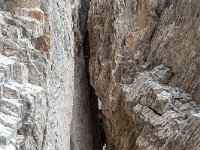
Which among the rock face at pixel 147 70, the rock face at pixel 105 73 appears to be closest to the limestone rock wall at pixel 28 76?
the rock face at pixel 105 73

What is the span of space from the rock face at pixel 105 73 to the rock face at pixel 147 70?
0.03 m

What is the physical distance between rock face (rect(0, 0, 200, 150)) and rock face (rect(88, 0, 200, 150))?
0.03m

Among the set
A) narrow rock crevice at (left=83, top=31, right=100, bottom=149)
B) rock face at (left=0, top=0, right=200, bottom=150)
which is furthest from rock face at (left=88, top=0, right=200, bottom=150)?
narrow rock crevice at (left=83, top=31, right=100, bottom=149)

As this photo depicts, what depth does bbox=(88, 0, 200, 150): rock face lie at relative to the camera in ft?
17.4

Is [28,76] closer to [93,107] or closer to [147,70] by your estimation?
[147,70]

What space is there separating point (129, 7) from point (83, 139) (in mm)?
6506

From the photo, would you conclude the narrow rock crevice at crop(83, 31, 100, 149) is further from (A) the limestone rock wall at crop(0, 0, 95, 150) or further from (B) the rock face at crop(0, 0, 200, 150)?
(A) the limestone rock wall at crop(0, 0, 95, 150)

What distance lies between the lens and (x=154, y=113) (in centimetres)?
586

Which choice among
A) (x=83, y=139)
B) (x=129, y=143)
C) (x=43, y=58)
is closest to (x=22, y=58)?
(x=43, y=58)

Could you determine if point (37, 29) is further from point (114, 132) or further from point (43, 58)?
point (114, 132)

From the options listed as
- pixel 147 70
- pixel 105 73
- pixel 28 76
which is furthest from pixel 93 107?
pixel 28 76

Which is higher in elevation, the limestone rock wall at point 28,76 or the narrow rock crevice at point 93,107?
the limestone rock wall at point 28,76

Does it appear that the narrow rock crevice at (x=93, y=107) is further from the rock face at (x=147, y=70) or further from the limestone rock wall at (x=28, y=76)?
the limestone rock wall at (x=28, y=76)

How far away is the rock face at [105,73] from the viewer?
11.7 ft
